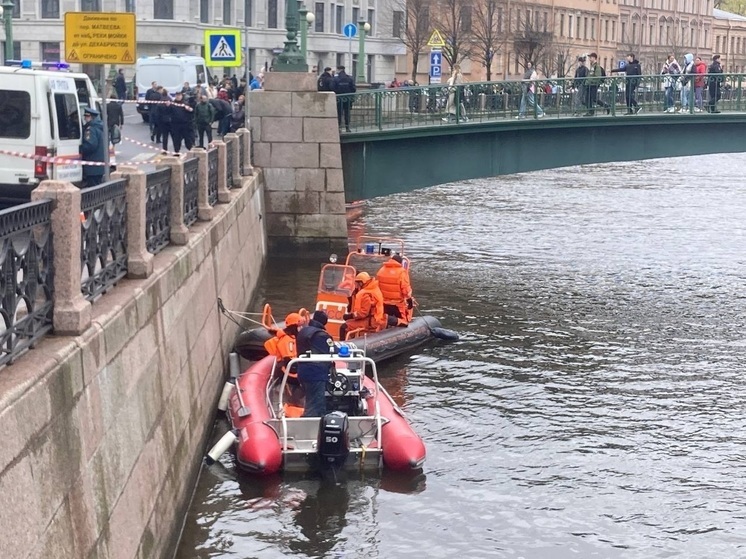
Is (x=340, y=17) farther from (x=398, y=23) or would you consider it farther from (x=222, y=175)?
(x=222, y=175)

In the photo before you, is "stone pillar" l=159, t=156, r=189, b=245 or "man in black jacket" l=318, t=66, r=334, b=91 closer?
"stone pillar" l=159, t=156, r=189, b=245

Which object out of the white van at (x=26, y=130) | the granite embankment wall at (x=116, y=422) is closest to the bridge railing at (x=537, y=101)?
the white van at (x=26, y=130)

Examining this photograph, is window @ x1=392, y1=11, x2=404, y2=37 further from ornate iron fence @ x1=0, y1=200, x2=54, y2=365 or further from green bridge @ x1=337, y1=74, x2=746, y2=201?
ornate iron fence @ x1=0, y1=200, x2=54, y2=365

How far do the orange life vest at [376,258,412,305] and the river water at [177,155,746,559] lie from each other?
3.30ft

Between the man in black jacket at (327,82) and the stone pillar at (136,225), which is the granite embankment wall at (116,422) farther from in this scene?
the man in black jacket at (327,82)

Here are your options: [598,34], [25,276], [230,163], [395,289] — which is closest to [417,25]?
[598,34]

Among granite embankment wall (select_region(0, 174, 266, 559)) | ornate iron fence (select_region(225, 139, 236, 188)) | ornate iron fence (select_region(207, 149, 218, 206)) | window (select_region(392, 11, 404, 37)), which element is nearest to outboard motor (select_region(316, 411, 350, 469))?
granite embankment wall (select_region(0, 174, 266, 559))

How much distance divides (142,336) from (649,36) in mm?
98690

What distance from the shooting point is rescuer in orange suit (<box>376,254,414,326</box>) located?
1916 cm

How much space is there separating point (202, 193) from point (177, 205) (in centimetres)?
285

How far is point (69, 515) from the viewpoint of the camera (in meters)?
6.88

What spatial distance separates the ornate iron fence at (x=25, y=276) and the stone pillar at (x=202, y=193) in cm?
808

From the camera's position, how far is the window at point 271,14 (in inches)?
2773

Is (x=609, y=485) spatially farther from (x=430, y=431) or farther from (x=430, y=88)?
(x=430, y=88)
